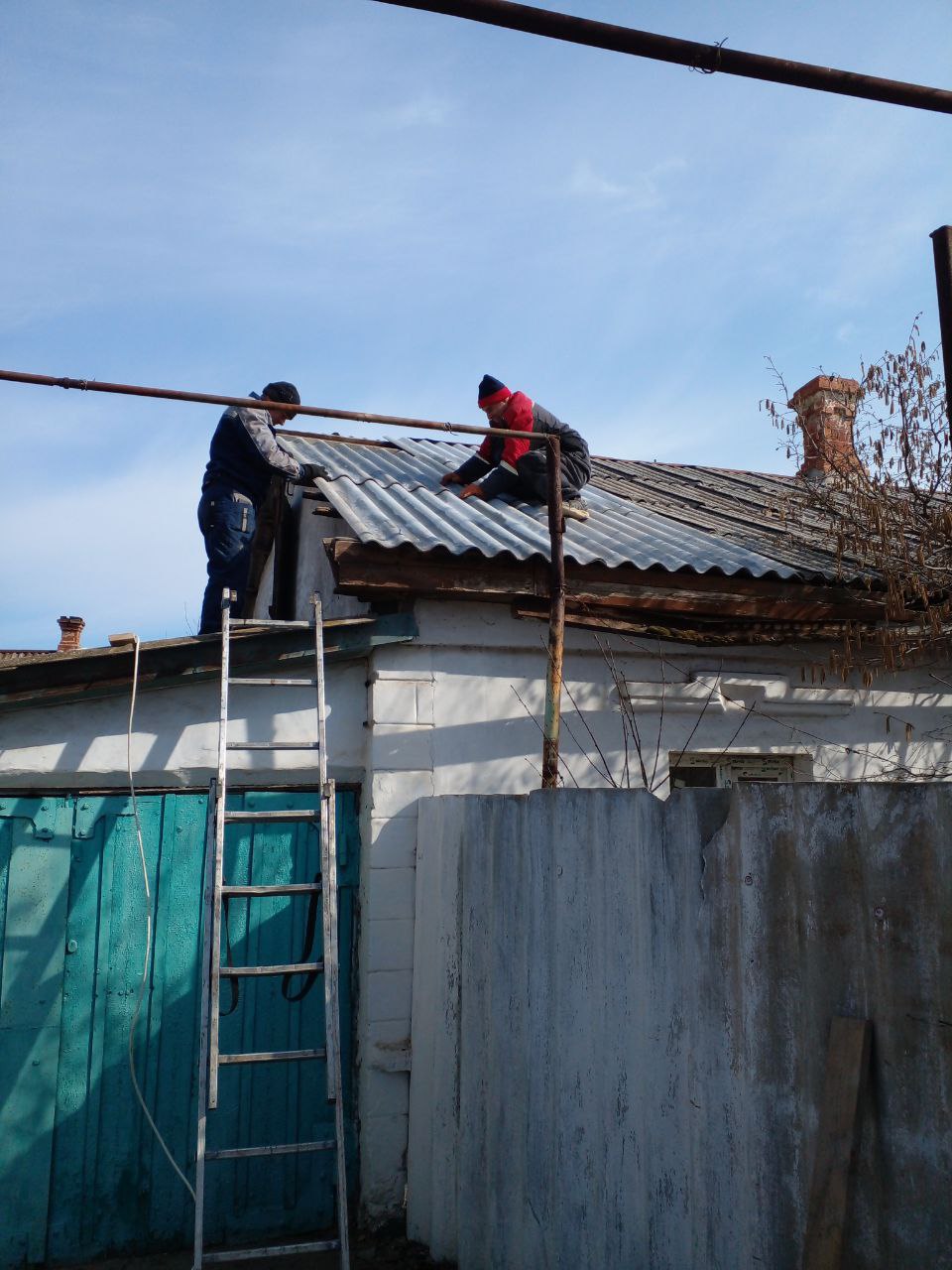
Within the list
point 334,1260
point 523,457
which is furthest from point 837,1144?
point 523,457

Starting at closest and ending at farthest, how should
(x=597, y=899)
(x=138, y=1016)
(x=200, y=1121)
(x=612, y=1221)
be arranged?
(x=612, y=1221) → (x=597, y=899) → (x=200, y=1121) → (x=138, y=1016)

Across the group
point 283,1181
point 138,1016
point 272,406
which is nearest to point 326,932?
point 138,1016

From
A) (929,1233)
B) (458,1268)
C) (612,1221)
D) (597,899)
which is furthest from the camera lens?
(458,1268)

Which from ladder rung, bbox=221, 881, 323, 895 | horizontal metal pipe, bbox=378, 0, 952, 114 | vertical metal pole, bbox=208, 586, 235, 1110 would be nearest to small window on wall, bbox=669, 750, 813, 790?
ladder rung, bbox=221, 881, 323, 895

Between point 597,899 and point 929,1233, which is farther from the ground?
point 597,899

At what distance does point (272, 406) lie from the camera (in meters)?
5.04

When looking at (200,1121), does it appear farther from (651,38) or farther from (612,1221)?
(651,38)

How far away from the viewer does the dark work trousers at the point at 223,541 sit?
6629 mm

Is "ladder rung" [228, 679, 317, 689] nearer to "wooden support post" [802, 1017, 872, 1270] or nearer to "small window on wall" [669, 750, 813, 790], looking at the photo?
"small window on wall" [669, 750, 813, 790]

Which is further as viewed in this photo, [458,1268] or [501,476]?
[501,476]

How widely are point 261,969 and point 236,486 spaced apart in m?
3.81

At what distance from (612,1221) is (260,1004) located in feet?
8.03

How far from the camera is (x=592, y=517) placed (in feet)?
24.0

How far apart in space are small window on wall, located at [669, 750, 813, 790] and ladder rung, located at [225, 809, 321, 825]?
2.34m
